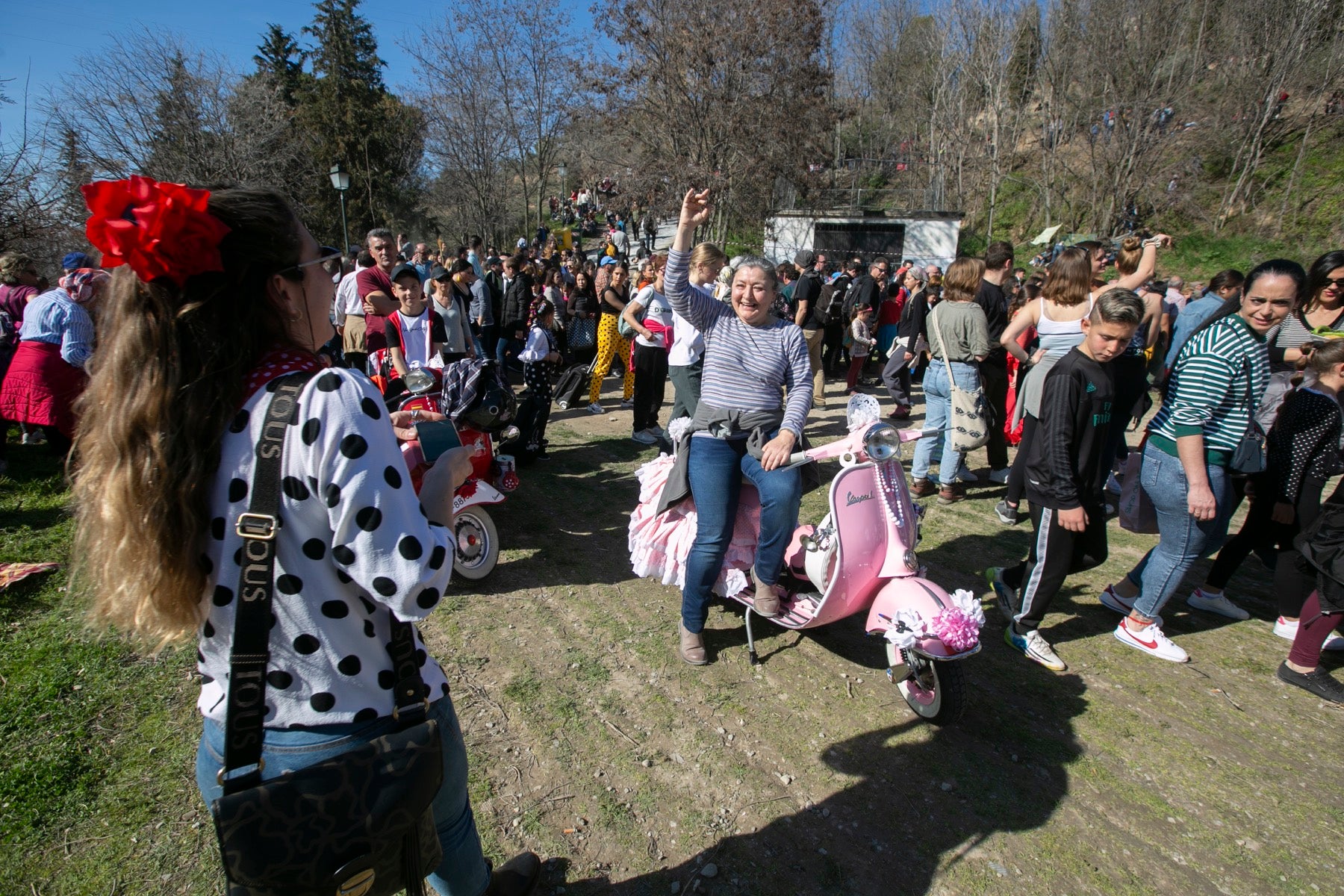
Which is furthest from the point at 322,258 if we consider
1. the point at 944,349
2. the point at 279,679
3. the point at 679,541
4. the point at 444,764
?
the point at 944,349

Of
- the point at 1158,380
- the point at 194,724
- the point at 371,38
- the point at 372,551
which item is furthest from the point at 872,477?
the point at 371,38

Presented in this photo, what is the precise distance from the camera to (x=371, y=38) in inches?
1242

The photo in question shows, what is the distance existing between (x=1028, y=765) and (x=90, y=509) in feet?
10.5

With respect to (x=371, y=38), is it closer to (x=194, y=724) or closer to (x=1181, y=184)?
(x=1181, y=184)

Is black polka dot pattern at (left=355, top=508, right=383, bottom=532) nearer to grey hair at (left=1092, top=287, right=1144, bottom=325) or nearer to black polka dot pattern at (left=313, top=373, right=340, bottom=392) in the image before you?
black polka dot pattern at (left=313, top=373, right=340, bottom=392)

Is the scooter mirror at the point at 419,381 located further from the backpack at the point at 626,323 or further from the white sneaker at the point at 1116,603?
the white sneaker at the point at 1116,603

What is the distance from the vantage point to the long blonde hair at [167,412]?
46.9 inches

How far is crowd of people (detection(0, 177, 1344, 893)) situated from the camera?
1.20 metres

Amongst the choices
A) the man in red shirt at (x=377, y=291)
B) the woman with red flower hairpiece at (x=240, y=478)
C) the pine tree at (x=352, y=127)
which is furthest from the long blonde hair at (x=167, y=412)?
the pine tree at (x=352, y=127)

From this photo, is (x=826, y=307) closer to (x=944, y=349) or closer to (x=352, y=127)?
(x=944, y=349)

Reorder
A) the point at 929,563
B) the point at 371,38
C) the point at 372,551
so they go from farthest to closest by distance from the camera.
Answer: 1. the point at 371,38
2. the point at 929,563
3. the point at 372,551

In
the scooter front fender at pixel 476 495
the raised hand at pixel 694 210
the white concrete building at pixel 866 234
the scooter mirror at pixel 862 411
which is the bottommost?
the scooter front fender at pixel 476 495

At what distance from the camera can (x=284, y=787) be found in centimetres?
122

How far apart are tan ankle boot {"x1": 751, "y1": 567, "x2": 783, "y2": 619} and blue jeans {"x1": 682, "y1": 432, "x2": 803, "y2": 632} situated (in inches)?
1.3
